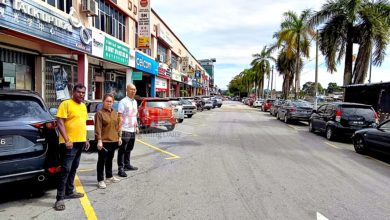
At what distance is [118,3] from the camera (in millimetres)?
20266

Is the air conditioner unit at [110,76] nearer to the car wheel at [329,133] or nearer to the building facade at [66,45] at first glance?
the building facade at [66,45]

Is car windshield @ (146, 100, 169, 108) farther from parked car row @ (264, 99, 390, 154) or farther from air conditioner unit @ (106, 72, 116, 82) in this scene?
air conditioner unit @ (106, 72, 116, 82)

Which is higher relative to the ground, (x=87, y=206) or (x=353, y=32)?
(x=353, y=32)

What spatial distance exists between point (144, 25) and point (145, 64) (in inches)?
131

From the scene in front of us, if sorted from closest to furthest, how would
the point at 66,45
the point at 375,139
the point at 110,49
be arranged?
the point at 375,139
the point at 66,45
the point at 110,49

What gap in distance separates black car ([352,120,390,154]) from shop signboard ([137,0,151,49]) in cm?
1587

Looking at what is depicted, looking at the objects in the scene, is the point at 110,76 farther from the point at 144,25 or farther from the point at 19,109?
the point at 19,109

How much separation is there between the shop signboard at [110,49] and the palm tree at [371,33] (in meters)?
14.7

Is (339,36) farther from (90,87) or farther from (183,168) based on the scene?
(183,168)

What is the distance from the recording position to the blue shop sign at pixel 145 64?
23400 millimetres

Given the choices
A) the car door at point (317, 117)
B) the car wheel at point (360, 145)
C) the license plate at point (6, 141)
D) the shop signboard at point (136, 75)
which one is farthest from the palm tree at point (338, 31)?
the license plate at point (6, 141)

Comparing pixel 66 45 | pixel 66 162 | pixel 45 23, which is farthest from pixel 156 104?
pixel 66 162

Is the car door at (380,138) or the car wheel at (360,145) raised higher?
the car door at (380,138)

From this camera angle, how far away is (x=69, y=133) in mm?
4898
